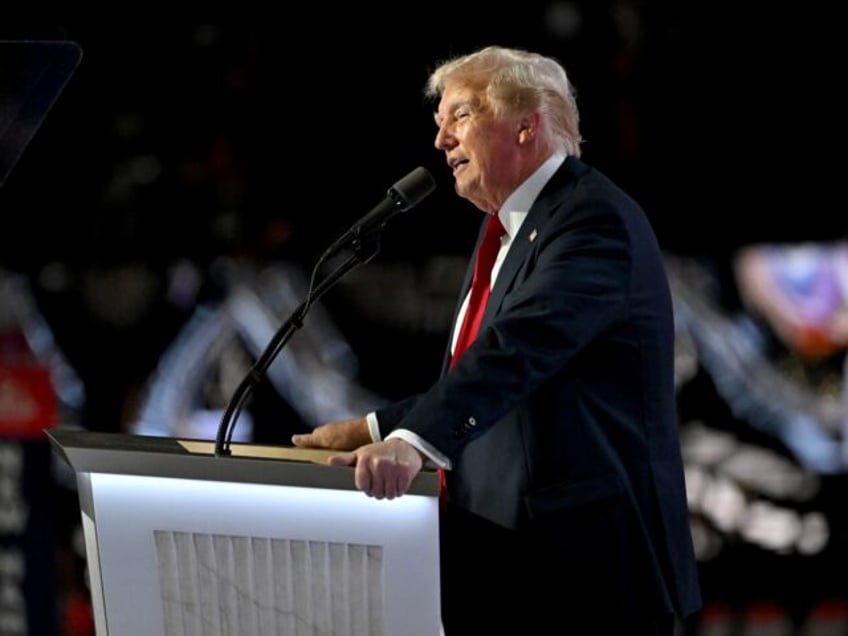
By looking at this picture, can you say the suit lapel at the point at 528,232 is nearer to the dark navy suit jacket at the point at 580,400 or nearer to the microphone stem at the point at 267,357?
the dark navy suit jacket at the point at 580,400

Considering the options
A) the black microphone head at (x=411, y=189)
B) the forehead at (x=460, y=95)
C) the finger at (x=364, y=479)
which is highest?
the forehead at (x=460, y=95)

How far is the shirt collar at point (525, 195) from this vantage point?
7.32 ft

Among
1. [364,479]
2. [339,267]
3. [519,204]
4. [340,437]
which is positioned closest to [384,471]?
[364,479]

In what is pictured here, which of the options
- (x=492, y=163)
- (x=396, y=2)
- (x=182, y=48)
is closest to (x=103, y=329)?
(x=182, y=48)

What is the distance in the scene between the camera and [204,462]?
190 centimetres

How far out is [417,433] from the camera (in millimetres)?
1899

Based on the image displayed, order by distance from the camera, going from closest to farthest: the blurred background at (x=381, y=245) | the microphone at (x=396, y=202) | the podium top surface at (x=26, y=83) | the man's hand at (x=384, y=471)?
1. the man's hand at (x=384, y=471)
2. the podium top surface at (x=26, y=83)
3. the microphone at (x=396, y=202)
4. the blurred background at (x=381, y=245)

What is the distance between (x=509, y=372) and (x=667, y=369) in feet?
0.98

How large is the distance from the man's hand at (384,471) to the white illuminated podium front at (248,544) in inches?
0.8

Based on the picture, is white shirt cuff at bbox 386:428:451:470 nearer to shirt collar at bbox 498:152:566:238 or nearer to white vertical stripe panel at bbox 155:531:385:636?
white vertical stripe panel at bbox 155:531:385:636

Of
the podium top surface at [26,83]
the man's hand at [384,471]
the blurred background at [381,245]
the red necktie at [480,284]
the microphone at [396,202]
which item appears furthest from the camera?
the blurred background at [381,245]

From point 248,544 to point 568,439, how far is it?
41 centimetres

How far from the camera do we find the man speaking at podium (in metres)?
1.95

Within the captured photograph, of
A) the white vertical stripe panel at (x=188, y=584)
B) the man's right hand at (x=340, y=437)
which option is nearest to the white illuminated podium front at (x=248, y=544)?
the white vertical stripe panel at (x=188, y=584)
